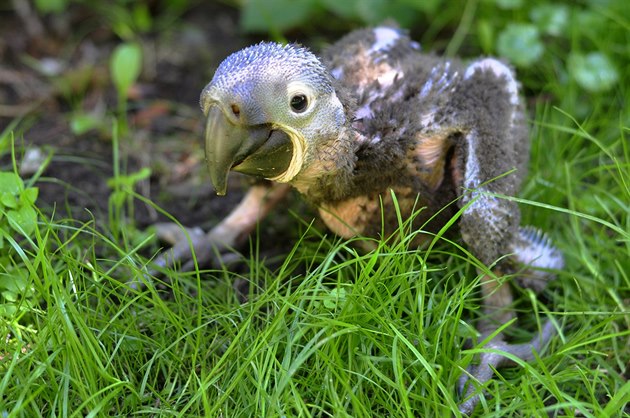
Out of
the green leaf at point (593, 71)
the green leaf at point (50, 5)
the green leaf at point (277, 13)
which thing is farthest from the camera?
the green leaf at point (50, 5)

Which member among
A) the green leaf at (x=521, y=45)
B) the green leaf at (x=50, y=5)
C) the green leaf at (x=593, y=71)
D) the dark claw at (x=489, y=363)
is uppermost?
the green leaf at (x=50, y=5)

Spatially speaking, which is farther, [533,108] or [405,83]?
[533,108]

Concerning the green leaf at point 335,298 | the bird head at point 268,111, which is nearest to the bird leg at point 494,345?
the green leaf at point 335,298

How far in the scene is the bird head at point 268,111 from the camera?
2131 mm

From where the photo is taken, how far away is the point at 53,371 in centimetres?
206

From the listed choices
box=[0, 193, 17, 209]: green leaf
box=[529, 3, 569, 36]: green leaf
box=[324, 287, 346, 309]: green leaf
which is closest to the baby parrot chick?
box=[324, 287, 346, 309]: green leaf

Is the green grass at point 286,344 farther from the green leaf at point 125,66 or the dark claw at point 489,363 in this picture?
the green leaf at point 125,66

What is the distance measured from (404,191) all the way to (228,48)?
6.91 ft

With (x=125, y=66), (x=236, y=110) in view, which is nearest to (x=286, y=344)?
(x=236, y=110)

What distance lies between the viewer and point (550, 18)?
361cm

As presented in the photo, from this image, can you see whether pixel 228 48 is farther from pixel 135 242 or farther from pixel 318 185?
pixel 318 185

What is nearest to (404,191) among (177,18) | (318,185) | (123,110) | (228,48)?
(318,185)

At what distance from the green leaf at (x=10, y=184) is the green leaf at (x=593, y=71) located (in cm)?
241

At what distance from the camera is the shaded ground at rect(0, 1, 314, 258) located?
3.30 meters
